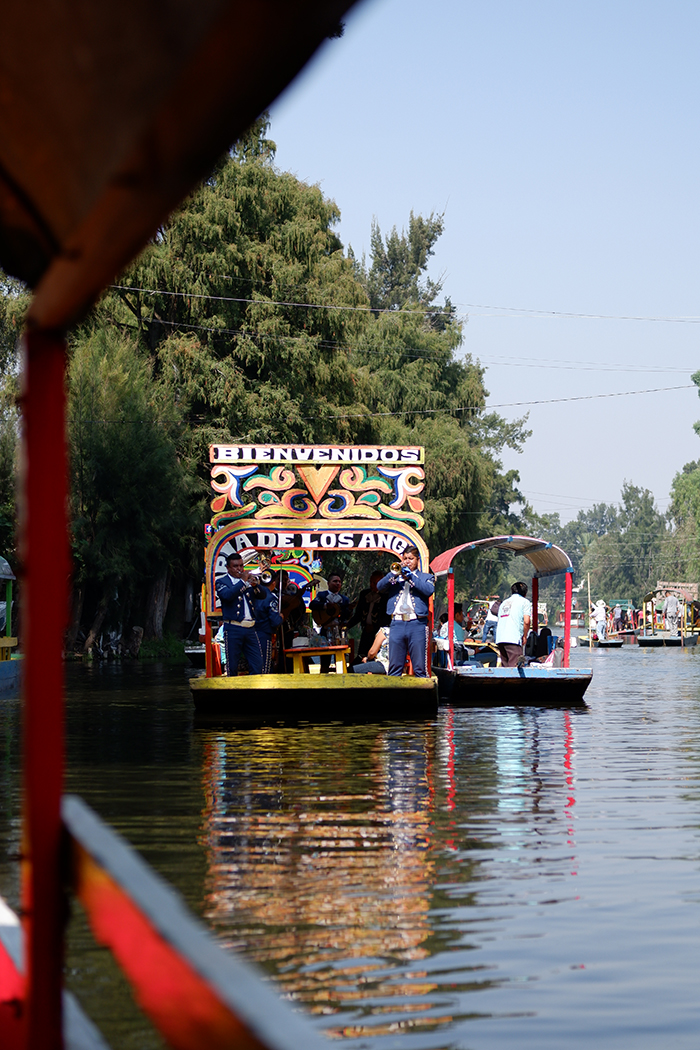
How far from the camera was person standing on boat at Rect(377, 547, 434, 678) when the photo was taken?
1952 cm

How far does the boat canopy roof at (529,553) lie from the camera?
2364 cm

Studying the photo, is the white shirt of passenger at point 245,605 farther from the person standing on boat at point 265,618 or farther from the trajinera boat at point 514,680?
the trajinera boat at point 514,680

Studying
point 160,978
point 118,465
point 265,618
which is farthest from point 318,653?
point 118,465

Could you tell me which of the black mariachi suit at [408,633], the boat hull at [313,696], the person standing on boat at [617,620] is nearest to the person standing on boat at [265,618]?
the boat hull at [313,696]

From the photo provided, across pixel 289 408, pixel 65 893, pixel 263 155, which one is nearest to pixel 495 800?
pixel 65 893

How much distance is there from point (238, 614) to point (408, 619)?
2.31 m

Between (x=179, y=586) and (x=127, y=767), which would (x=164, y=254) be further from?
(x=127, y=767)

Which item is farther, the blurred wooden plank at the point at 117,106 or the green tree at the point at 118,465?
the green tree at the point at 118,465

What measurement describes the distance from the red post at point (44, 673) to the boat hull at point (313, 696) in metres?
15.8

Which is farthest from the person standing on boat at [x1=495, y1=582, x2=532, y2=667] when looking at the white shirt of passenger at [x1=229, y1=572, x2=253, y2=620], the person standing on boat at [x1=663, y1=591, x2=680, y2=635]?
the person standing on boat at [x1=663, y1=591, x2=680, y2=635]

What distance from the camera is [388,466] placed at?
20.2m

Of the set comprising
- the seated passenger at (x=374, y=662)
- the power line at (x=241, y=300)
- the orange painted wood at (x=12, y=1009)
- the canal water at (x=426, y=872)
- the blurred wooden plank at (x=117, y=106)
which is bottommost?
the canal water at (x=426, y=872)

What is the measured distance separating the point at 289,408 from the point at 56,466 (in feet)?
129

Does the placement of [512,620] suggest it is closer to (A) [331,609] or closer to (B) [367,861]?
(A) [331,609]
